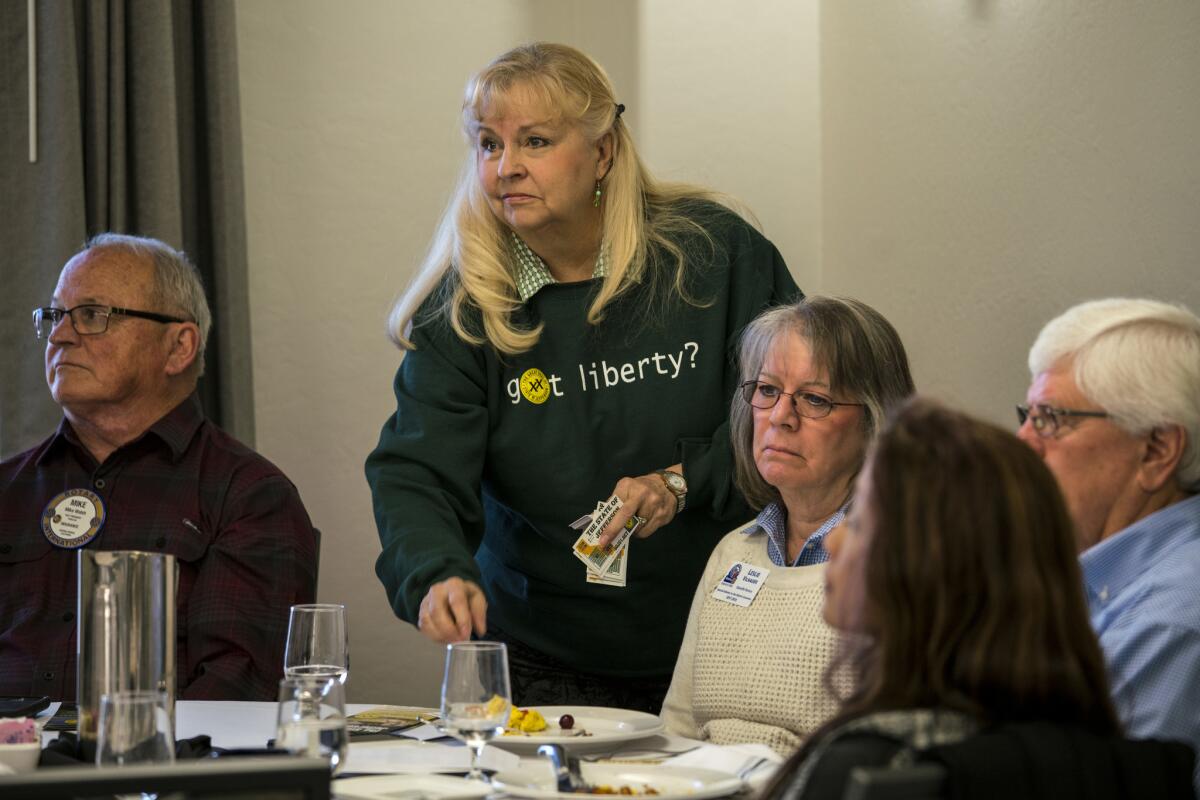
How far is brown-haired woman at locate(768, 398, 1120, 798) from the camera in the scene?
112 cm

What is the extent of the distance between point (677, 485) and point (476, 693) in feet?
3.30

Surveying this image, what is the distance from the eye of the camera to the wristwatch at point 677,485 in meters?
2.57

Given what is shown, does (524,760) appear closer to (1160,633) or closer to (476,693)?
(476,693)

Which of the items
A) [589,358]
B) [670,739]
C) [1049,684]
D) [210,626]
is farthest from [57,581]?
[1049,684]

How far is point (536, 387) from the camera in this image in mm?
2707

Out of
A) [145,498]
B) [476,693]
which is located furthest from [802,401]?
[145,498]

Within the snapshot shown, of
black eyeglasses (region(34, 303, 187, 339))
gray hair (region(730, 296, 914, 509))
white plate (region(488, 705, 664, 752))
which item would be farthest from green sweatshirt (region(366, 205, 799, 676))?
black eyeglasses (region(34, 303, 187, 339))

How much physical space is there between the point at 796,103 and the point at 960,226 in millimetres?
921

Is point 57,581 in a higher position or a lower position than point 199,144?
lower

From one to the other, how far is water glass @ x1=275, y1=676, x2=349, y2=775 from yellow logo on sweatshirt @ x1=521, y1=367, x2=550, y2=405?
1.20 metres

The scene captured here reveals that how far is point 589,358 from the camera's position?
271 centimetres

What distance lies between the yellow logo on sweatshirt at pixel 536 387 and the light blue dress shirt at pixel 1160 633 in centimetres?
126

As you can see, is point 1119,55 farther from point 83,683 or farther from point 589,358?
point 83,683

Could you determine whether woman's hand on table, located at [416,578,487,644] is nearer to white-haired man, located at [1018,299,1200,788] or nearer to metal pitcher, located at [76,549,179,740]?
metal pitcher, located at [76,549,179,740]
